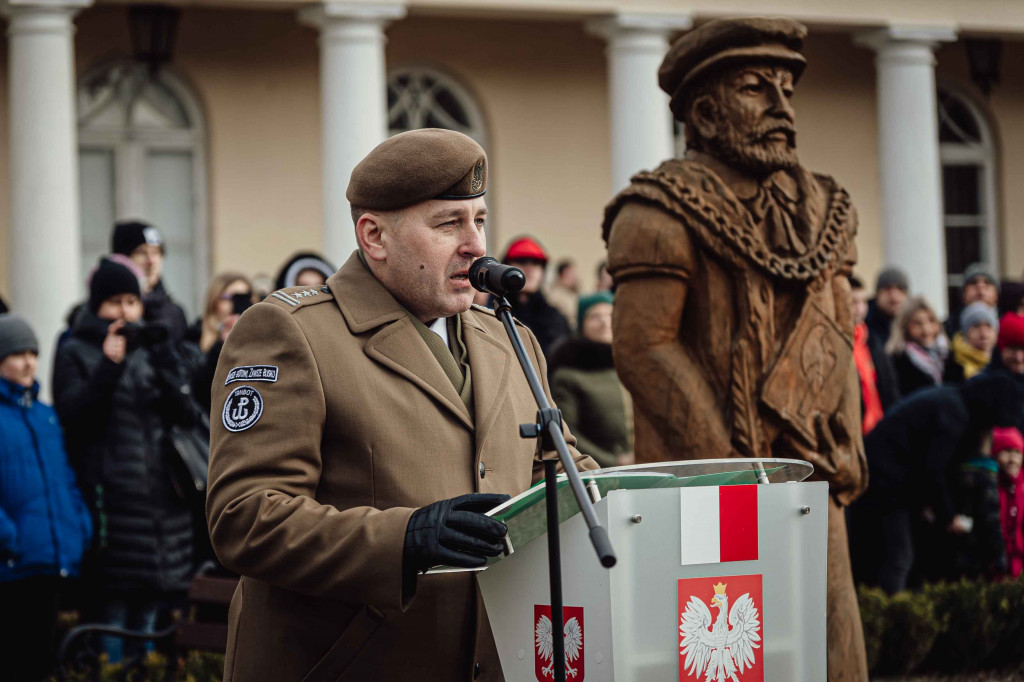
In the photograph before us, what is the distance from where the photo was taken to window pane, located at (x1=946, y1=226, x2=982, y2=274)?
17109mm

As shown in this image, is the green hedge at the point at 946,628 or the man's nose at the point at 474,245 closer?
the man's nose at the point at 474,245

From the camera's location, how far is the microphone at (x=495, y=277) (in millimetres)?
2471

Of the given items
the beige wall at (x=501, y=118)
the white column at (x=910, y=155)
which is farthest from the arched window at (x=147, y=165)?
the white column at (x=910, y=155)

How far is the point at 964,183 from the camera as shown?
17.1m

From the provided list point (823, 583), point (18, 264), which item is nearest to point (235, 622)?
point (823, 583)

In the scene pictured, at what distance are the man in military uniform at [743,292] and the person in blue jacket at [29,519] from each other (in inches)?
104

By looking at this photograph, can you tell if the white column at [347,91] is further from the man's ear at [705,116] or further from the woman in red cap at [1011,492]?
the man's ear at [705,116]

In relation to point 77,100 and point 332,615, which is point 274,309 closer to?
point 332,615

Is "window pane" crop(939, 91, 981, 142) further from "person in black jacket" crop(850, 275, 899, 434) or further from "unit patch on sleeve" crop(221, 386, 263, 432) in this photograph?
"unit patch on sleeve" crop(221, 386, 263, 432)

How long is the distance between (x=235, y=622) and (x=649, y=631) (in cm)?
84

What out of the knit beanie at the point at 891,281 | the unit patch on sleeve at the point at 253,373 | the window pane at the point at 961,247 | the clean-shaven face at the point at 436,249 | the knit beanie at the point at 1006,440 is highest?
the window pane at the point at 961,247

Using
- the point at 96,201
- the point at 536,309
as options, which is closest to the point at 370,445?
the point at 536,309

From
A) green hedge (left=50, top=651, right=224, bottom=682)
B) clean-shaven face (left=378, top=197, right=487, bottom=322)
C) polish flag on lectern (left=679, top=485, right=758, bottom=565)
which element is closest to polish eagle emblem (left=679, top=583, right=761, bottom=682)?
polish flag on lectern (left=679, top=485, right=758, bottom=565)

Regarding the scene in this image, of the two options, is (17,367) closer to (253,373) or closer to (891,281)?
(253,373)
